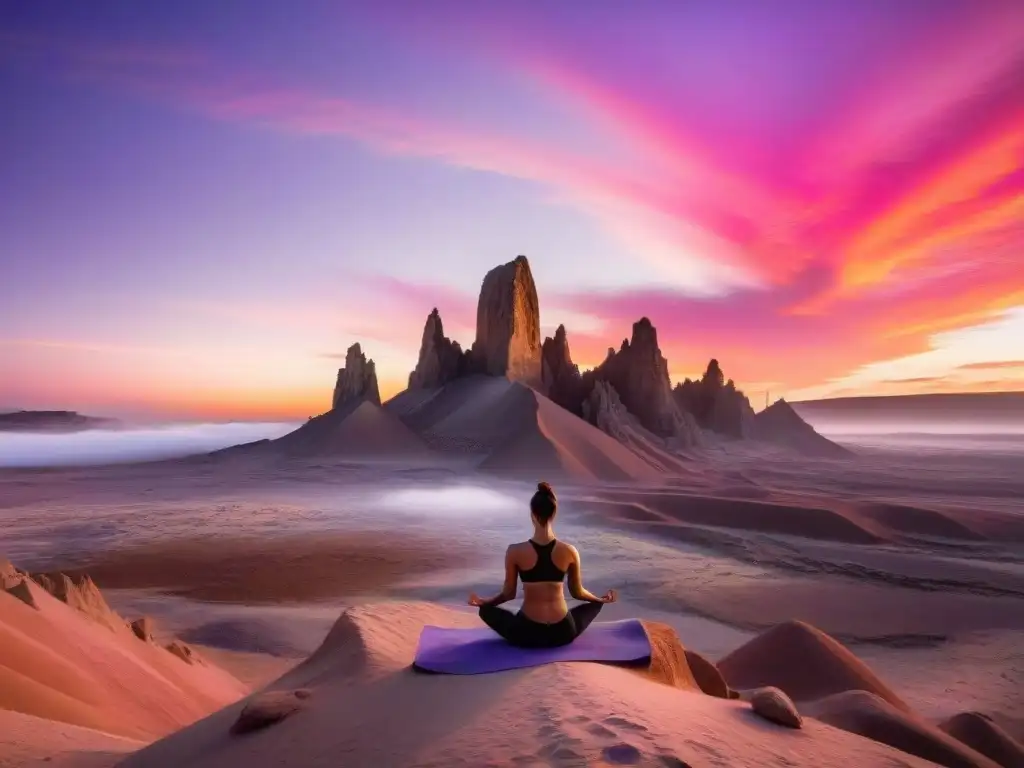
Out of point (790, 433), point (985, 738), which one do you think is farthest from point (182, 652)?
point (790, 433)

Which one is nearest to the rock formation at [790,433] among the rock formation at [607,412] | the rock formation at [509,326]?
the rock formation at [607,412]

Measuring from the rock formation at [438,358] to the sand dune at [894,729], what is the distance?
54.8 meters

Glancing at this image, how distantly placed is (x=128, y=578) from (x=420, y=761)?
15.5 metres

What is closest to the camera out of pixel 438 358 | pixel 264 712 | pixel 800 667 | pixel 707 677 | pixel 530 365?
pixel 264 712

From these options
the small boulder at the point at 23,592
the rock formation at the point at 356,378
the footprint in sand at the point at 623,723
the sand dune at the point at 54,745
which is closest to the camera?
the footprint in sand at the point at 623,723

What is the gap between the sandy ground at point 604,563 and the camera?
34.5 feet

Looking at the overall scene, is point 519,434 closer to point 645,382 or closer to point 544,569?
point 645,382

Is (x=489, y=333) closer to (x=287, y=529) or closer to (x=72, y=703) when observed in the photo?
(x=287, y=529)

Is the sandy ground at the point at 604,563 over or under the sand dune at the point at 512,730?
under

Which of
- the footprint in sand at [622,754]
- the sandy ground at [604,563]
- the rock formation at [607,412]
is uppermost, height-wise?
the rock formation at [607,412]

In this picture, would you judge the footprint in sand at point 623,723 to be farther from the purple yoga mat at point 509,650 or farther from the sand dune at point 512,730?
the purple yoga mat at point 509,650

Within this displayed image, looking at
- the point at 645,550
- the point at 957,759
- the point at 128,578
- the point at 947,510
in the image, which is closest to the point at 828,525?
the point at 947,510

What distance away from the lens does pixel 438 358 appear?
61531mm

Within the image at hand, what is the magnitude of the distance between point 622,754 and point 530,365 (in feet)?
180
